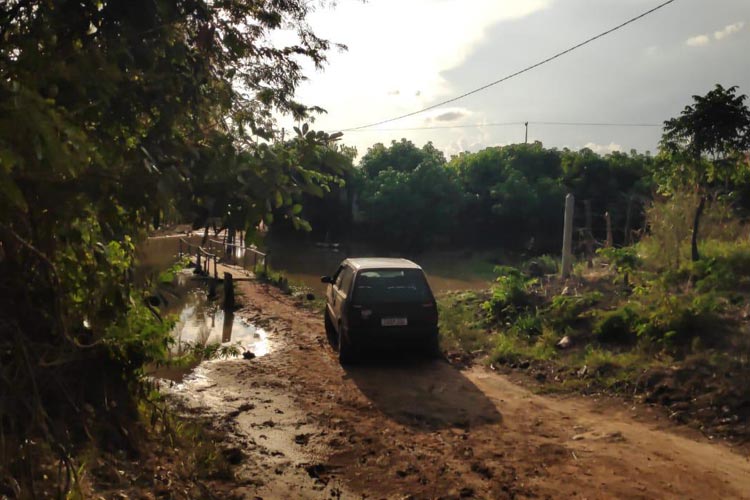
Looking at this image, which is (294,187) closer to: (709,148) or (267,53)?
(267,53)

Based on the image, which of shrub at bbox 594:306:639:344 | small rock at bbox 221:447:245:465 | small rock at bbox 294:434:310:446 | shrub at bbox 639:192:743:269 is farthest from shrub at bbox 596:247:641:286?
small rock at bbox 221:447:245:465

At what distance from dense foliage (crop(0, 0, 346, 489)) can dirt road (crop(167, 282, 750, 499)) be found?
1.97 m

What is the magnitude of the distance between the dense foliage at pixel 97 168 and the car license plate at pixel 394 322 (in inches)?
203

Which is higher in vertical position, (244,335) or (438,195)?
(438,195)

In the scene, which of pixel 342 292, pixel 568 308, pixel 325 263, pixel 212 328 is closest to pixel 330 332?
pixel 342 292

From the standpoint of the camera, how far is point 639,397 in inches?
327

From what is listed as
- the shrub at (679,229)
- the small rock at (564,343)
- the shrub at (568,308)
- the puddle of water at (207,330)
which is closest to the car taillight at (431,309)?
the small rock at (564,343)

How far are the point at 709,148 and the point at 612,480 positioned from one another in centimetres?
913

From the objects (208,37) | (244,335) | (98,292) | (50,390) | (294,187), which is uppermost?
(208,37)

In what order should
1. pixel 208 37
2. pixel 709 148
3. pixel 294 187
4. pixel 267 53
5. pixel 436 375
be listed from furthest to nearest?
pixel 709 148 → pixel 436 375 → pixel 267 53 → pixel 208 37 → pixel 294 187

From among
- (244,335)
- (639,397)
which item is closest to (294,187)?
(639,397)

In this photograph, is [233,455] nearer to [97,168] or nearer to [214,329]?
[97,168]

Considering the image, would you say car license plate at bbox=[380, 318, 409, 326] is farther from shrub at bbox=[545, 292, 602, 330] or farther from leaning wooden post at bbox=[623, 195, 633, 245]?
leaning wooden post at bbox=[623, 195, 633, 245]

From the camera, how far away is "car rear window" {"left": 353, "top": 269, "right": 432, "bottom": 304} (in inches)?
398
